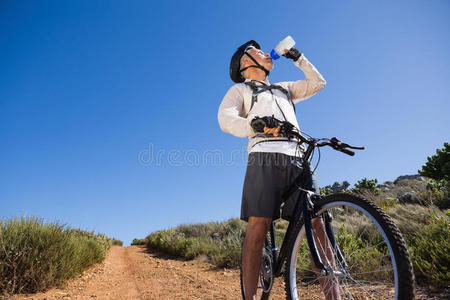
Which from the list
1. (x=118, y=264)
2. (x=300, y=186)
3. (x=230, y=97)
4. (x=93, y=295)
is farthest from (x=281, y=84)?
(x=118, y=264)

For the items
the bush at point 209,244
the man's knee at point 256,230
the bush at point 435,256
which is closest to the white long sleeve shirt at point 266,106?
the man's knee at point 256,230

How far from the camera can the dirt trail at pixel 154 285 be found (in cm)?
390

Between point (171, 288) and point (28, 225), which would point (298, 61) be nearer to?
point (171, 288)

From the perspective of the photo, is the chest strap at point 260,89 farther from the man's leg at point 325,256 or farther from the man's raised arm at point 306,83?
the man's leg at point 325,256

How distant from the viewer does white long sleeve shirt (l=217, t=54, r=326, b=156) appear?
89.5 inches

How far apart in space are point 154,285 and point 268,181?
3.50m

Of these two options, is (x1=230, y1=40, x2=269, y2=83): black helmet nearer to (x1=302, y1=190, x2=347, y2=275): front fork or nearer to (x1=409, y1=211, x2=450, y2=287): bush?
(x1=302, y1=190, x2=347, y2=275): front fork

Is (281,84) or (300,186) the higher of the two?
(281,84)

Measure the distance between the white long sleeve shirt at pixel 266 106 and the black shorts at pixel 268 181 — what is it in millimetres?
76

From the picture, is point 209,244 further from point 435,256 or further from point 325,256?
point 325,256

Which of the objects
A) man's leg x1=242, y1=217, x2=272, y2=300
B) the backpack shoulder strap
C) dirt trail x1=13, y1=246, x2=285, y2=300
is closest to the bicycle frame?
man's leg x1=242, y1=217, x2=272, y2=300

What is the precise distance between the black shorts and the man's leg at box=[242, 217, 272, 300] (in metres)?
0.09

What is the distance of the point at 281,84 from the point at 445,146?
716 inches

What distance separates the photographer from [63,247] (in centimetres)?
484
